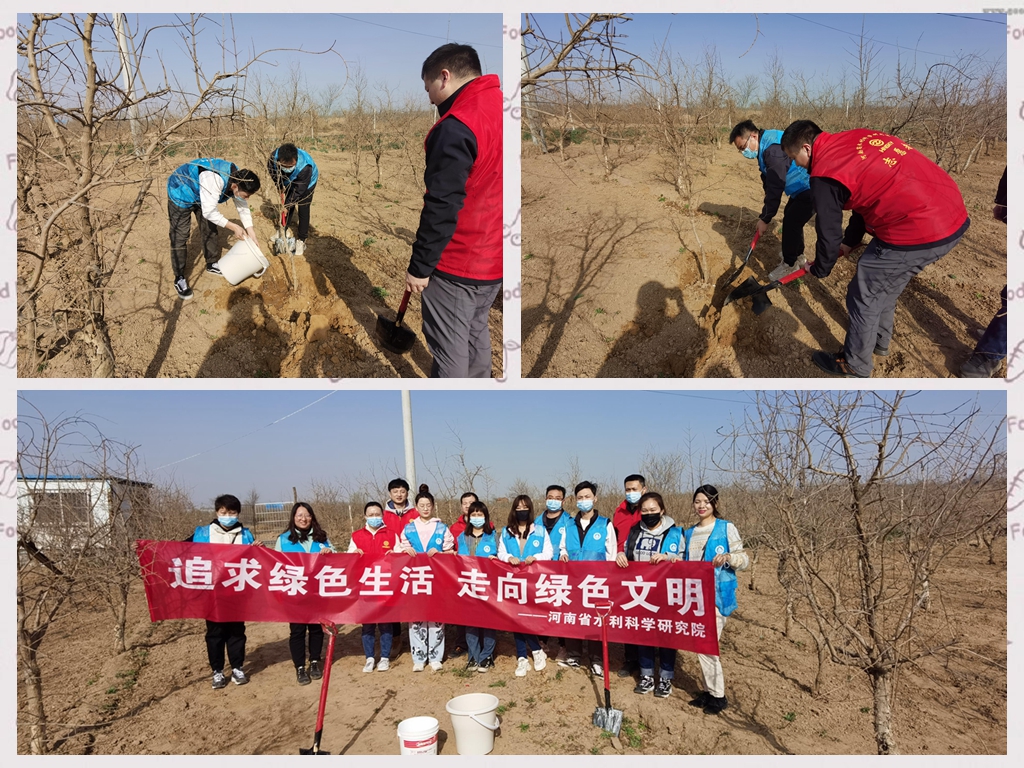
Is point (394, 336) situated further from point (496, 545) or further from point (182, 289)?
point (182, 289)

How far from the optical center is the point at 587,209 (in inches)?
229

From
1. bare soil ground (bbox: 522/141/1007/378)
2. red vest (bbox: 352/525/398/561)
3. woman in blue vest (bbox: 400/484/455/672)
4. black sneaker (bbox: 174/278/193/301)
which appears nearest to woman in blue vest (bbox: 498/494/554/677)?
woman in blue vest (bbox: 400/484/455/672)

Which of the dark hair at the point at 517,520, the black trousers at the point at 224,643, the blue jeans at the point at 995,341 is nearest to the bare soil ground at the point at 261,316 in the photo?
the dark hair at the point at 517,520

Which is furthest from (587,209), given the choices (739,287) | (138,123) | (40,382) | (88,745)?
(88,745)

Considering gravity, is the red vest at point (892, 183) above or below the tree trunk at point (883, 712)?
above

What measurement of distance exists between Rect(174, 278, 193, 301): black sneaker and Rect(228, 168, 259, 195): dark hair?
0.96 metres

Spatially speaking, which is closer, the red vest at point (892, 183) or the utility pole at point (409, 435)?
the red vest at point (892, 183)

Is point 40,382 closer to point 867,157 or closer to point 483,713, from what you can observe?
point 483,713

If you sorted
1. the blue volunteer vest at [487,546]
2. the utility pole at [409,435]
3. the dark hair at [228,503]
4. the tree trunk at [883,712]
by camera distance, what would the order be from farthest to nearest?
the utility pole at [409,435] → the blue volunteer vest at [487,546] → the dark hair at [228,503] → the tree trunk at [883,712]

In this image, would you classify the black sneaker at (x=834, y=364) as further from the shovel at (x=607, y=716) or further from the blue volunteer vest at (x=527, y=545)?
the shovel at (x=607, y=716)

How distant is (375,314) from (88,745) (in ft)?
11.4

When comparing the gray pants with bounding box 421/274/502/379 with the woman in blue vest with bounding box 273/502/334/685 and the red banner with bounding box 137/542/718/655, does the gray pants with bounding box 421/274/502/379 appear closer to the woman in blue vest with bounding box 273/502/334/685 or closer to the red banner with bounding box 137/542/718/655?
the red banner with bounding box 137/542/718/655

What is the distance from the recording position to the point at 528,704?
13.4 ft

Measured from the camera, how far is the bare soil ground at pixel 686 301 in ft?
16.1
